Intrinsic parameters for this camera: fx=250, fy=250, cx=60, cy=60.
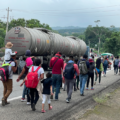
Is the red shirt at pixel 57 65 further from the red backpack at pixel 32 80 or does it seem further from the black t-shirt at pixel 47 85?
the red backpack at pixel 32 80

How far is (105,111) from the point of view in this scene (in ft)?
24.4

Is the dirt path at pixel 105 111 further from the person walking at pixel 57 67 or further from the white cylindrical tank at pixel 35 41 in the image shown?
the white cylindrical tank at pixel 35 41

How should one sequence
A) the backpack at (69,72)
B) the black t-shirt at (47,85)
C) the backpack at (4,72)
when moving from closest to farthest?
the black t-shirt at (47,85), the backpack at (4,72), the backpack at (69,72)

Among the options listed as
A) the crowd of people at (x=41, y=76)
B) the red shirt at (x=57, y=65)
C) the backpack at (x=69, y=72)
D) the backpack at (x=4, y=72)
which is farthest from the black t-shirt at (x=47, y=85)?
the red shirt at (x=57, y=65)

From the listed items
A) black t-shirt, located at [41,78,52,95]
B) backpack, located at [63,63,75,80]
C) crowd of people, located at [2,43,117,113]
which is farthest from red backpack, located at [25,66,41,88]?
backpack, located at [63,63,75,80]

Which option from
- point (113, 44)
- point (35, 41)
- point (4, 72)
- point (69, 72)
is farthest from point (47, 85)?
point (113, 44)

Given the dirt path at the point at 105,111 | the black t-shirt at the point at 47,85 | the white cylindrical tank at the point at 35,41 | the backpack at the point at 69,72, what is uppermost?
the white cylindrical tank at the point at 35,41

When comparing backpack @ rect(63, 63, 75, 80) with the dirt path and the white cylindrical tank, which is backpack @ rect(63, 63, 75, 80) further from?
the white cylindrical tank

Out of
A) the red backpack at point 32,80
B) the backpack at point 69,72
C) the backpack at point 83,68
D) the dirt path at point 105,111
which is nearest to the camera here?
the red backpack at point 32,80

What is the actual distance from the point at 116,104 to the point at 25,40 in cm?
1076

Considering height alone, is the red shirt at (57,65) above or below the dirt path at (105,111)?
above

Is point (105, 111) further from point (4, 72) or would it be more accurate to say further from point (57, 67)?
point (4, 72)

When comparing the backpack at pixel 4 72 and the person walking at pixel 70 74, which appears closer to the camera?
the backpack at pixel 4 72

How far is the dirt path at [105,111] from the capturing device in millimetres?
6684
